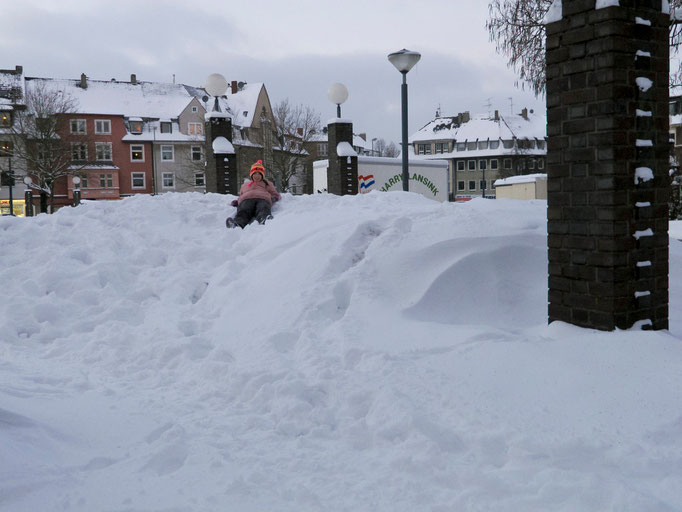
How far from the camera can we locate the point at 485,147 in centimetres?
7569

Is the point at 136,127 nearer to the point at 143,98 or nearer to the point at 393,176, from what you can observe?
the point at 143,98

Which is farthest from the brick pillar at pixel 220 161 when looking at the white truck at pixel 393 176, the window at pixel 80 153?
the window at pixel 80 153

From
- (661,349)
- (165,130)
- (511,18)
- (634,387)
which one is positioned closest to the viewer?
(634,387)

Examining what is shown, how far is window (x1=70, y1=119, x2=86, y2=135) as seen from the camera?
180 ft

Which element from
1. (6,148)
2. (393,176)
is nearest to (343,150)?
(393,176)

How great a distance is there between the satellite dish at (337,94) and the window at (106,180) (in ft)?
139

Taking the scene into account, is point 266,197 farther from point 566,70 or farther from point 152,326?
point 566,70

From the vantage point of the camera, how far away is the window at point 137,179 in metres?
57.2

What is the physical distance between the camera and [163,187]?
57688 mm

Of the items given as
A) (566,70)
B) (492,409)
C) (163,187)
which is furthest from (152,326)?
(163,187)

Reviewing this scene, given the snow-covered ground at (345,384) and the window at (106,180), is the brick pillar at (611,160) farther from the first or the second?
the window at (106,180)

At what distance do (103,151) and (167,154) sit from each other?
18.4 feet

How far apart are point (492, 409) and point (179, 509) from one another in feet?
6.50

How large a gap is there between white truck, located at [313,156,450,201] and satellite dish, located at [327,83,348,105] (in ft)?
6.60
